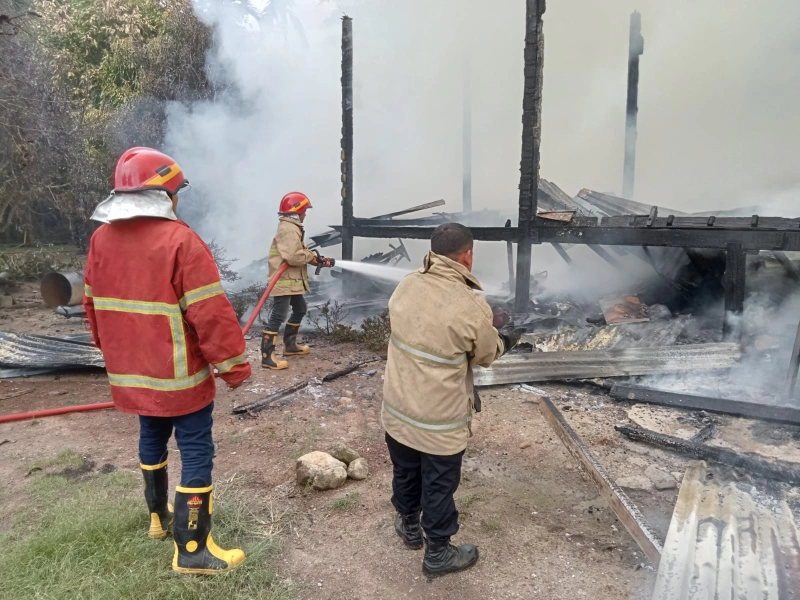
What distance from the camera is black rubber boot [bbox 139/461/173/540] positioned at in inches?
104

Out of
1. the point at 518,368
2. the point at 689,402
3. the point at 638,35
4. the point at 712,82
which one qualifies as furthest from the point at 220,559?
the point at 712,82

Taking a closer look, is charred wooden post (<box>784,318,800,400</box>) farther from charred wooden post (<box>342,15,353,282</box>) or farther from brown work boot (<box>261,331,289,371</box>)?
charred wooden post (<box>342,15,353,282</box>)

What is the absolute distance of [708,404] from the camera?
4.60 meters

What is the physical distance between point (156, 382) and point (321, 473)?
4.66 feet

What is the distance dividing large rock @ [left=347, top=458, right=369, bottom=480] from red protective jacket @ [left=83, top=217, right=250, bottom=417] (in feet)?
4.66

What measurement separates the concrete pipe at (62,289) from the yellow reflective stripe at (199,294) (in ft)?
26.6

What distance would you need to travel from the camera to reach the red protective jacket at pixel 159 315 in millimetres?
2264

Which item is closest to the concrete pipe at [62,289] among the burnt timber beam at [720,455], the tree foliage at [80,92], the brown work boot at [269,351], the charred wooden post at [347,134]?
the tree foliage at [80,92]

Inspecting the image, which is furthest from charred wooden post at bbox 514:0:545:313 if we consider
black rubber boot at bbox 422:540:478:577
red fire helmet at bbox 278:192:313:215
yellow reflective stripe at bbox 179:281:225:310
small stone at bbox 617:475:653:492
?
yellow reflective stripe at bbox 179:281:225:310

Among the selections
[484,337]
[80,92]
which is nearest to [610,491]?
[484,337]

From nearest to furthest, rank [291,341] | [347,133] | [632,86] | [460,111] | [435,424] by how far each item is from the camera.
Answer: [435,424] < [291,341] < [347,133] < [632,86] < [460,111]

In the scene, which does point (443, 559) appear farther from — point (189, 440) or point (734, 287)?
point (734, 287)

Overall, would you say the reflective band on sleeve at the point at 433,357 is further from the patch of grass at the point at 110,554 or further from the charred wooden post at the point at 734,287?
the charred wooden post at the point at 734,287

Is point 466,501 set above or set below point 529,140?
below
